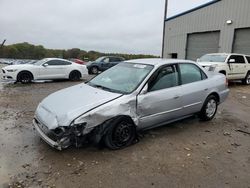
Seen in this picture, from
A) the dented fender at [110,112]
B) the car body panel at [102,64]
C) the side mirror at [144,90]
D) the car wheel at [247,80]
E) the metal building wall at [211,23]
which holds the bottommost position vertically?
the car wheel at [247,80]

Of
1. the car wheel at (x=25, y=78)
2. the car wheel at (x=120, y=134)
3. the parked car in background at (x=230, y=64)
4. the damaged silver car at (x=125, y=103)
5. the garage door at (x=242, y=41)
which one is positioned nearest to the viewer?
the damaged silver car at (x=125, y=103)

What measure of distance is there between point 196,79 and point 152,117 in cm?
169

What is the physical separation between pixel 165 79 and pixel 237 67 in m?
9.55

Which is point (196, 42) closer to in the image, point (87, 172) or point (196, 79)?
point (196, 79)

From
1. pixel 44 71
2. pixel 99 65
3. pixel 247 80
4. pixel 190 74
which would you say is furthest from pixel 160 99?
pixel 99 65

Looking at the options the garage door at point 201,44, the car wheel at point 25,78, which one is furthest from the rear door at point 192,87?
the garage door at point 201,44

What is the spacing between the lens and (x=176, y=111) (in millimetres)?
5051

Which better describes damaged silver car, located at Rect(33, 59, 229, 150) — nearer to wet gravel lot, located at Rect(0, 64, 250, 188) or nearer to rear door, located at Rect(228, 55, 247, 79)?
wet gravel lot, located at Rect(0, 64, 250, 188)

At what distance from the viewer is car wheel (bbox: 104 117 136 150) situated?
4039 mm

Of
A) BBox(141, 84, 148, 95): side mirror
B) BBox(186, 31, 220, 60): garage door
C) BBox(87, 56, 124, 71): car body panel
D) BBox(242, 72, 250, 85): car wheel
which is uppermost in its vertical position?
BBox(186, 31, 220, 60): garage door

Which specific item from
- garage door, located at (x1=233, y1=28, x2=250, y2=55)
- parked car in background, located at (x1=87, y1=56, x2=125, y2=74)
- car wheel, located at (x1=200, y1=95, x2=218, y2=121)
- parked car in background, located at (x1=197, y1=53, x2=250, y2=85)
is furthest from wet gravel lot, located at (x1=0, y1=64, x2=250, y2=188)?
parked car in background, located at (x1=87, y1=56, x2=125, y2=74)

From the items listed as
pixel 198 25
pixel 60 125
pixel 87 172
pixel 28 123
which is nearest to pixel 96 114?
pixel 60 125

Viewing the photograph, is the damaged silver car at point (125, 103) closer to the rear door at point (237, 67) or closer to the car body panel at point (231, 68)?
the car body panel at point (231, 68)

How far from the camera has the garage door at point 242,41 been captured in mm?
16297
